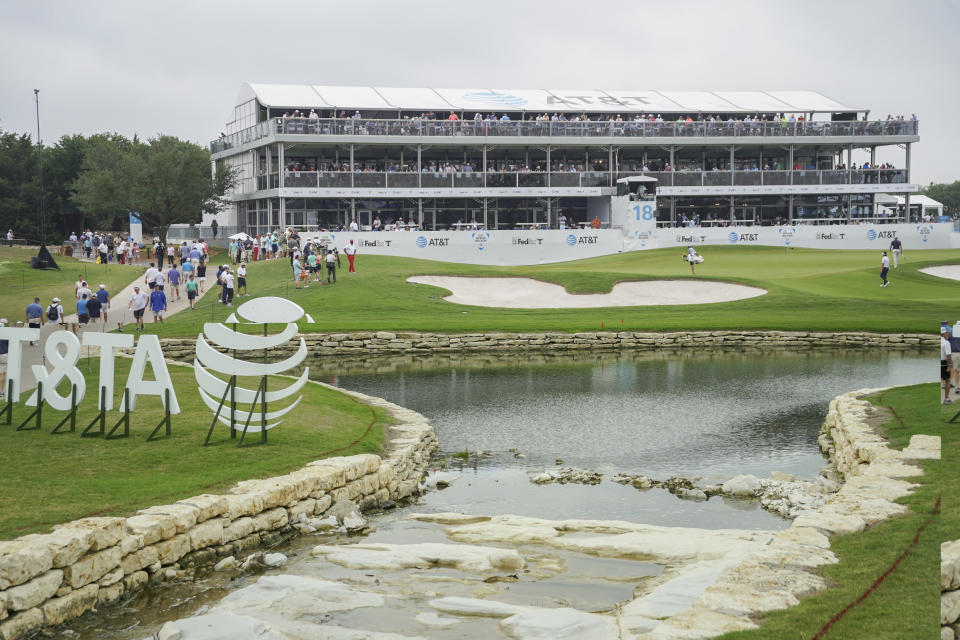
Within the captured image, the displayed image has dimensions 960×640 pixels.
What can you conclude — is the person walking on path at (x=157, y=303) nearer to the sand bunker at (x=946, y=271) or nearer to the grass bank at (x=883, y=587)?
the grass bank at (x=883, y=587)

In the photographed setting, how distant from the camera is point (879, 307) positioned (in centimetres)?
3891

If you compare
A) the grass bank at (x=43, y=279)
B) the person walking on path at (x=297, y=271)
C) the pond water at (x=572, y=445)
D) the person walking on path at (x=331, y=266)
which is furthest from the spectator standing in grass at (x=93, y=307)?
the person walking on path at (x=331, y=266)

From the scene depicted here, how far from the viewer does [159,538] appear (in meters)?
11.9

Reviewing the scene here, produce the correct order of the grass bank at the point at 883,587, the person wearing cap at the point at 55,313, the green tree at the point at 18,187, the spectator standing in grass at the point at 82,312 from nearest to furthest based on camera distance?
the grass bank at the point at 883,587
the person wearing cap at the point at 55,313
the spectator standing in grass at the point at 82,312
the green tree at the point at 18,187

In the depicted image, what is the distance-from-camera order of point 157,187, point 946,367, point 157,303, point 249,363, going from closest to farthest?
point 946,367 < point 249,363 < point 157,303 < point 157,187

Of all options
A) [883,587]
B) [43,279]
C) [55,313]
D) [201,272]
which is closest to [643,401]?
[883,587]

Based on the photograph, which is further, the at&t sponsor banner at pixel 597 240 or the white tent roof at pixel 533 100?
the white tent roof at pixel 533 100

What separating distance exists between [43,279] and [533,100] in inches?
1717

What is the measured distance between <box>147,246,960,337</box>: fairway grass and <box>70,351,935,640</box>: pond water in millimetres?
3055

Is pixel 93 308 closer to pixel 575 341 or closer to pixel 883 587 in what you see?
pixel 575 341

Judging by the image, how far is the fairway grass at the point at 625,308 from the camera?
36125mm

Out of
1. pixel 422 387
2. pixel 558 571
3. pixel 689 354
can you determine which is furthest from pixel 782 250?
pixel 558 571

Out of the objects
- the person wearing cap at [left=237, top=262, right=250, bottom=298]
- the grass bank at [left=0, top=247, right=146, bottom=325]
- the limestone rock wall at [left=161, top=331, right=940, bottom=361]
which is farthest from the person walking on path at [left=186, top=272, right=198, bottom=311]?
the limestone rock wall at [left=161, top=331, right=940, bottom=361]

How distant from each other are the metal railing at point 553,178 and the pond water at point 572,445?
34373 millimetres
